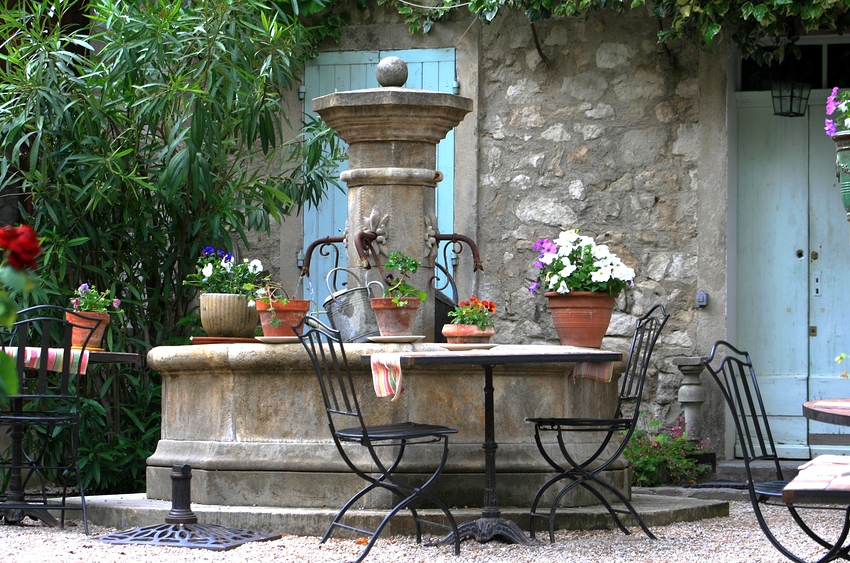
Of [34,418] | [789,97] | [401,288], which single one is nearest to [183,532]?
[34,418]

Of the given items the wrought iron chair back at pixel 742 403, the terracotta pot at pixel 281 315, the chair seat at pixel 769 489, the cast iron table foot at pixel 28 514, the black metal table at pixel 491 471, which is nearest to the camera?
the chair seat at pixel 769 489

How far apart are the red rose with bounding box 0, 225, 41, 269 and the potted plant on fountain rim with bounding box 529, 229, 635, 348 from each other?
3932 mm

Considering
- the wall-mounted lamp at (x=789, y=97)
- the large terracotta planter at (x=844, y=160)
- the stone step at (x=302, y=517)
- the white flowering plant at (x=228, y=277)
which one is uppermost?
the wall-mounted lamp at (x=789, y=97)

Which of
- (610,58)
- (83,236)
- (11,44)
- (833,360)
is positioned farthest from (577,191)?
(11,44)

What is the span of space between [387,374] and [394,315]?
1.77 ft

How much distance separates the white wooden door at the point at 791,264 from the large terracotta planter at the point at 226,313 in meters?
3.51

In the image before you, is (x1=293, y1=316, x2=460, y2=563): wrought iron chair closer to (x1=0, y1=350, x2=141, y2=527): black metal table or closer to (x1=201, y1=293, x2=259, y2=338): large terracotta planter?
(x1=201, y1=293, x2=259, y2=338): large terracotta planter

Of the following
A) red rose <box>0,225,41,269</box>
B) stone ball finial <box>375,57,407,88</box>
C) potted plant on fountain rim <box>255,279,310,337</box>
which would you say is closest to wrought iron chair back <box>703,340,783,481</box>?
potted plant on fountain rim <box>255,279,310,337</box>

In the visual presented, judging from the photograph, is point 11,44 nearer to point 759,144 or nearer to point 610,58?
point 610,58

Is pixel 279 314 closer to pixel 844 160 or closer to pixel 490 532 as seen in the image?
pixel 490 532

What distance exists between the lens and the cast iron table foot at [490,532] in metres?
4.57

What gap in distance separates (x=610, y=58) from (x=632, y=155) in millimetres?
648

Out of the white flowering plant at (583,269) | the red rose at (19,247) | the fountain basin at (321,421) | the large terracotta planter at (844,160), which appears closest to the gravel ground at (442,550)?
the fountain basin at (321,421)

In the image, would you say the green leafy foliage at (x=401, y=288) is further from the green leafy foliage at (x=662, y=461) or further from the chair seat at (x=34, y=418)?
the green leafy foliage at (x=662, y=461)
